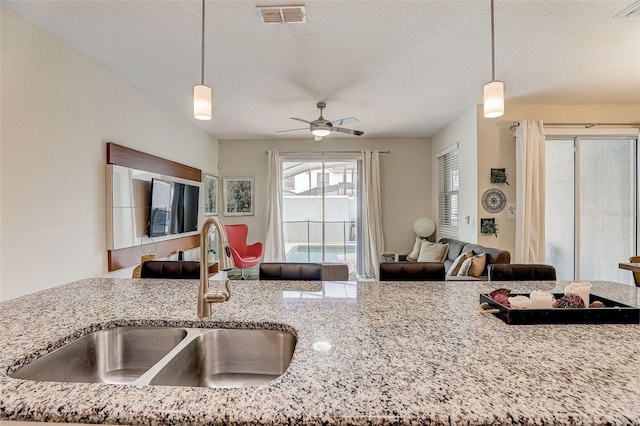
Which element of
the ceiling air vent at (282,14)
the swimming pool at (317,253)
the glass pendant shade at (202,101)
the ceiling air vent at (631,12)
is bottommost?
the swimming pool at (317,253)

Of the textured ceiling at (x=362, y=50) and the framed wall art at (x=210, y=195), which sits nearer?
the textured ceiling at (x=362, y=50)

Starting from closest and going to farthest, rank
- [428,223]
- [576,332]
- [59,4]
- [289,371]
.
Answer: [289,371], [576,332], [59,4], [428,223]

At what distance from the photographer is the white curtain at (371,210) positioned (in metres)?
5.71

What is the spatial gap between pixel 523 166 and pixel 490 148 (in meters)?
0.43

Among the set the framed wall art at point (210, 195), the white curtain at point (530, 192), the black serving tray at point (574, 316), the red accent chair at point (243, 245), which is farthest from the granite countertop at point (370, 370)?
the framed wall art at point (210, 195)

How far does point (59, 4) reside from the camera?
204cm

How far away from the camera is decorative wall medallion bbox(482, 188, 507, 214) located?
13.2 feet

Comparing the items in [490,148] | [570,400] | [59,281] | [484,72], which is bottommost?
[59,281]

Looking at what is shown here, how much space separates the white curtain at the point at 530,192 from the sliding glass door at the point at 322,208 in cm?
271

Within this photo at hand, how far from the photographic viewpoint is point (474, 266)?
3316 millimetres

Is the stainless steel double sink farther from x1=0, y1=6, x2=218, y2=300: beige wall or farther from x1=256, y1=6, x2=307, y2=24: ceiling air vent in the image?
x1=256, y1=6, x2=307, y2=24: ceiling air vent

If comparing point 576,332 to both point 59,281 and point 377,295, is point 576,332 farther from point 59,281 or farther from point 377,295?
point 59,281

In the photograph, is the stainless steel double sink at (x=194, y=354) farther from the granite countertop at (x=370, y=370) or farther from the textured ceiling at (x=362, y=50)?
the textured ceiling at (x=362, y=50)

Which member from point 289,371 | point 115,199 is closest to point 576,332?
point 289,371
